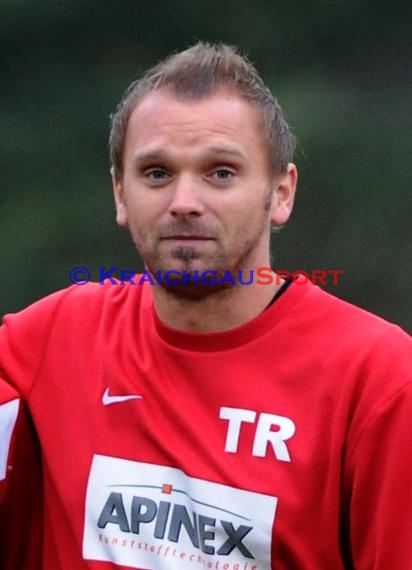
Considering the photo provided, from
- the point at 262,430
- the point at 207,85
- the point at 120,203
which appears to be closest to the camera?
the point at 262,430

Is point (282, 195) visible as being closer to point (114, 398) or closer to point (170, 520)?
point (114, 398)

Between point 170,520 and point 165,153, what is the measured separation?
607mm

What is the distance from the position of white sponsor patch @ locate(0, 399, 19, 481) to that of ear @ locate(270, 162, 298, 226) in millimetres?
572

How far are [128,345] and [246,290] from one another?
0.24 meters

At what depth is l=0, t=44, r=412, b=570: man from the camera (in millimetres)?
1946

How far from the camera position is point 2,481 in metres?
2.20

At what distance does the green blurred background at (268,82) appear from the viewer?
605 cm

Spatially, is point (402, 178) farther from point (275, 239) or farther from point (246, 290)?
point (246, 290)

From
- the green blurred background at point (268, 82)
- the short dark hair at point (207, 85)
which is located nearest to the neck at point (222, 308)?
the short dark hair at point (207, 85)

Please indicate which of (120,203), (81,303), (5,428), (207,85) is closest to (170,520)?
(5,428)

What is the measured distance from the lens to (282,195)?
7.32ft

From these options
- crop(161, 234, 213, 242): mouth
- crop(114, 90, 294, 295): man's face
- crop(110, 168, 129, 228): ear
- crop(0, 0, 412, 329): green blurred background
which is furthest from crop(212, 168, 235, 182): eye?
crop(0, 0, 412, 329): green blurred background

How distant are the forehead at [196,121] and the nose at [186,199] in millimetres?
64

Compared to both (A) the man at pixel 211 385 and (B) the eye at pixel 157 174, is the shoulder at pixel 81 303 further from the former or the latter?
(B) the eye at pixel 157 174
